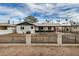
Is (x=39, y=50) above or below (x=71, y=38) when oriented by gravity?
below

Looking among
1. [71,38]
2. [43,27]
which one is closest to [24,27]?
[43,27]

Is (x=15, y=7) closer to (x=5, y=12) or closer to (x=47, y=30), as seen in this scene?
(x=5, y=12)

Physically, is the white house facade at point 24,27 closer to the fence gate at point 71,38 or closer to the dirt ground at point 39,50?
the dirt ground at point 39,50

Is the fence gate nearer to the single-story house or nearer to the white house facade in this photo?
the single-story house

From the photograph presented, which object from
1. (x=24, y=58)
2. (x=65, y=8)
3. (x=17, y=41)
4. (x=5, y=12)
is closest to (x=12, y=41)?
(x=17, y=41)

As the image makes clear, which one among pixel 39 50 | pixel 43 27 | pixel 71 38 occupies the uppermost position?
pixel 43 27

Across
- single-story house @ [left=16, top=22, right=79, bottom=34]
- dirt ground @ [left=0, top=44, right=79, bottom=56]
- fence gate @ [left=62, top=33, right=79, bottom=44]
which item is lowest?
dirt ground @ [left=0, top=44, right=79, bottom=56]

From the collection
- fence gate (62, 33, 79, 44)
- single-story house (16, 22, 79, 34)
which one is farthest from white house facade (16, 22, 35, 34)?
fence gate (62, 33, 79, 44)

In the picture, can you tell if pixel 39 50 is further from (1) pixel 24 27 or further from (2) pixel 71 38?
(2) pixel 71 38

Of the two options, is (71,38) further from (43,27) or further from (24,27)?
(24,27)

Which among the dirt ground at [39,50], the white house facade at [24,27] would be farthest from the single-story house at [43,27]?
the dirt ground at [39,50]

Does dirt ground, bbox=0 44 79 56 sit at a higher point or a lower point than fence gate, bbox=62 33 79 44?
lower

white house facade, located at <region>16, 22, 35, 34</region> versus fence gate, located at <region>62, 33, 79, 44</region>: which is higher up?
white house facade, located at <region>16, 22, 35, 34</region>

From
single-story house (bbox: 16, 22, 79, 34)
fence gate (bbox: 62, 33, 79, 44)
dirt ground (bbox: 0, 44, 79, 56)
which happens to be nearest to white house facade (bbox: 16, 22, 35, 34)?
single-story house (bbox: 16, 22, 79, 34)
